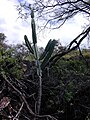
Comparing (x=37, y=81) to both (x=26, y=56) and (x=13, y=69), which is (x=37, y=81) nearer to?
(x=13, y=69)

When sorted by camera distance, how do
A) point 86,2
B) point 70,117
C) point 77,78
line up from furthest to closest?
point 86,2 → point 77,78 → point 70,117

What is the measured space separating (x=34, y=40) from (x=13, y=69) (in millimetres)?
777

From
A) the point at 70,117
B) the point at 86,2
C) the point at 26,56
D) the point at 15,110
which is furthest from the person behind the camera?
the point at 86,2

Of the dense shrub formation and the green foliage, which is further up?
the green foliage

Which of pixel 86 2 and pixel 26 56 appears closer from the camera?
pixel 26 56

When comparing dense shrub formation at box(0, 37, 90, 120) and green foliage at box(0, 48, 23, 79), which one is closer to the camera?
dense shrub formation at box(0, 37, 90, 120)

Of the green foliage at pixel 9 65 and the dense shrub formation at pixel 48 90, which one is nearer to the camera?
the dense shrub formation at pixel 48 90

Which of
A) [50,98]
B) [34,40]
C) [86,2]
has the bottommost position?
[50,98]

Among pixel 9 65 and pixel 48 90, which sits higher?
pixel 9 65

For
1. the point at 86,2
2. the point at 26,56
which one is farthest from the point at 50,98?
the point at 86,2

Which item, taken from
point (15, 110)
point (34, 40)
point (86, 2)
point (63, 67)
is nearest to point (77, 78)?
point (63, 67)

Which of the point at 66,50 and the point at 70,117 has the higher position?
the point at 66,50

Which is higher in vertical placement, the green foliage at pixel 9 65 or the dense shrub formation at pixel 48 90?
→ the green foliage at pixel 9 65

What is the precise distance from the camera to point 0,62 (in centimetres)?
702
